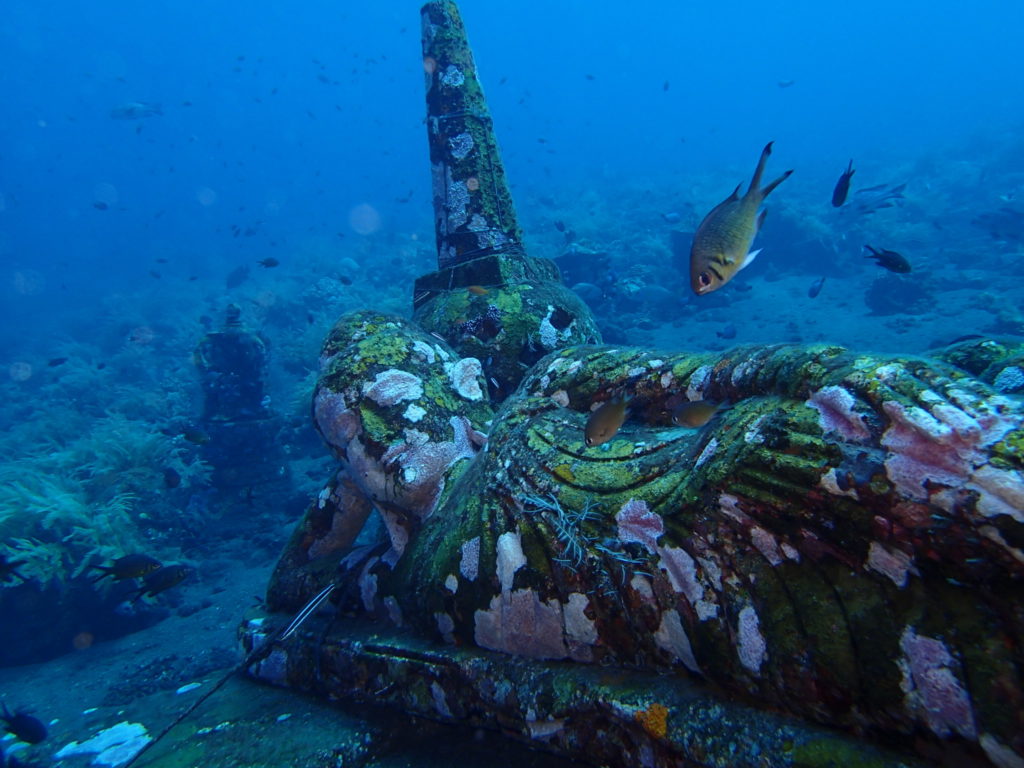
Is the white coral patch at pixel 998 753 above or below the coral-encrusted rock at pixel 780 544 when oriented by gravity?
below

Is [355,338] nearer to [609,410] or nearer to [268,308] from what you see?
[609,410]

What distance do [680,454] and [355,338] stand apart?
262 centimetres

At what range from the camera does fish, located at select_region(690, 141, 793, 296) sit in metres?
2.40

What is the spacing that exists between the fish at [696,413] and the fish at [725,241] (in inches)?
20.2

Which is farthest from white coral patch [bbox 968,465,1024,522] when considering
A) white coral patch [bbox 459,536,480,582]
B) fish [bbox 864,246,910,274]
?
fish [bbox 864,246,910,274]

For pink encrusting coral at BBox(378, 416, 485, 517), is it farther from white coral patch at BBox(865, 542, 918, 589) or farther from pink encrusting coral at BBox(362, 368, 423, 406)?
white coral patch at BBox(865, 542, 918, 589)

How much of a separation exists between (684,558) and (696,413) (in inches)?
27.9

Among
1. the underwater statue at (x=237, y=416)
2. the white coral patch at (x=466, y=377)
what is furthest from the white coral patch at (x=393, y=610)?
the underwater statue at (x=237, y=416)

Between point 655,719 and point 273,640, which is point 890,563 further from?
point 273,640

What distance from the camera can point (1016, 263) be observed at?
57.3 ft

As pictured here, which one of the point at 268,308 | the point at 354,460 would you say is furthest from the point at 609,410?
the point at 268,308

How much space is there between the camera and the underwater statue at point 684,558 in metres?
1.50

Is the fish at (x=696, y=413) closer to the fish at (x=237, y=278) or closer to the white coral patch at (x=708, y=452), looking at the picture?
the white coral patch at (x=708, y=452)

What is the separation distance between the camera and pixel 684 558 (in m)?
2.07
